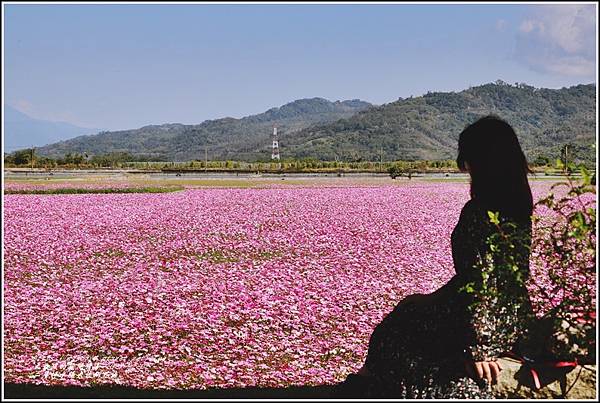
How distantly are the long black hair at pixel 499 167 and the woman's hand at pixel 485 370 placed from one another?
2.82ft

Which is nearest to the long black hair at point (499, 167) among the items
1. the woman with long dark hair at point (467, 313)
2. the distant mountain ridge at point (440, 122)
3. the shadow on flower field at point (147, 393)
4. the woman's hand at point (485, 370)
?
the woman with long dark hair at point (467, 313)

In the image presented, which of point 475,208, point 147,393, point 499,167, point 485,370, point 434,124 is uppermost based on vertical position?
point 434,124

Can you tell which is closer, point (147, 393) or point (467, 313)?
point (467, 313)

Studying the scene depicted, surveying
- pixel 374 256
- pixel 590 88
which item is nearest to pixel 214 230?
pixel 374 256

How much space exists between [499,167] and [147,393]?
10.3 feet

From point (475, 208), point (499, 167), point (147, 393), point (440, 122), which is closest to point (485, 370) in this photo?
point (475, 208)

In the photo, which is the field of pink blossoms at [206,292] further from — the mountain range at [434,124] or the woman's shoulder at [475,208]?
the mountain range at [434,124]

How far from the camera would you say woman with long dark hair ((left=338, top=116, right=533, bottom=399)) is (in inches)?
148

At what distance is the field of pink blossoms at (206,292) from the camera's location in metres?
6.02

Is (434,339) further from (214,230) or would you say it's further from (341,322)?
(214,230)

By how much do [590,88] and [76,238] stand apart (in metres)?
181

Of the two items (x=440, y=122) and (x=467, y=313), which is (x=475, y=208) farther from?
(x=440, y=122)

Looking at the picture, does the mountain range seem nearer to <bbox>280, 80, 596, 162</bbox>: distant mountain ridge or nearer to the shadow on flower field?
<bbox>280, 80, 596, 162</bbox>: distant mountain ridge

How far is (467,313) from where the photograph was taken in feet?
12.6
